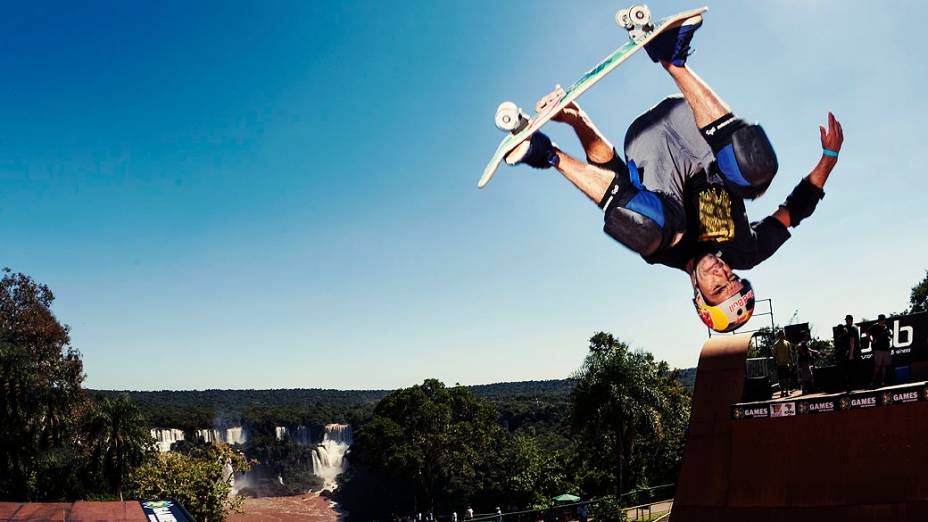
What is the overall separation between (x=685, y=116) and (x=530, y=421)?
67.0 m

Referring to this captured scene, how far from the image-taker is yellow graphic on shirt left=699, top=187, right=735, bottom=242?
24.2 metres

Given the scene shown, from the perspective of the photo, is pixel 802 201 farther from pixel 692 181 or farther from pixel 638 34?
pixel 638 34

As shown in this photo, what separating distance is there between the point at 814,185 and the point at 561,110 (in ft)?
32.9

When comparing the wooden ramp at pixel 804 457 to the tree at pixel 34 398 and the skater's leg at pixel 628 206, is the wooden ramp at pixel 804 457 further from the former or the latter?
the tree at pixel 34 398

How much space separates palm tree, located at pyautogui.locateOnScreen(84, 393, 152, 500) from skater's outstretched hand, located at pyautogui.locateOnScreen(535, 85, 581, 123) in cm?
2661

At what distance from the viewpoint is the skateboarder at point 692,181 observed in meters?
23.8

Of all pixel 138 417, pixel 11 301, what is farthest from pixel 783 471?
pixel 11 301

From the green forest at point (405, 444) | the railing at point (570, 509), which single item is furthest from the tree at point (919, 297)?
the railing at point (570, 509)

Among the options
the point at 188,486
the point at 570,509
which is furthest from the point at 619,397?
the point at 188,486

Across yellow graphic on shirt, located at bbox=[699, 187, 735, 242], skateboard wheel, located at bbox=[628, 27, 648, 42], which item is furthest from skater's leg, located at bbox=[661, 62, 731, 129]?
yellow graphic on shirt, located at bbox=[699, 187, 735, 242]

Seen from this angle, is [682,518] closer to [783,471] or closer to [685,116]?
[783,471]

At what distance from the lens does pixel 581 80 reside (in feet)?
76.9

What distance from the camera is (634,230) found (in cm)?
2439

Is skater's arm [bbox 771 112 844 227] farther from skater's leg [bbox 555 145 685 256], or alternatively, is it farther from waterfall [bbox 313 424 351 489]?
waterfall [bbox 313 424 351 489]
